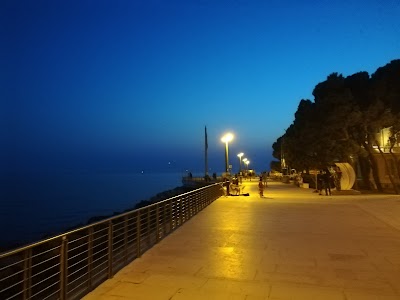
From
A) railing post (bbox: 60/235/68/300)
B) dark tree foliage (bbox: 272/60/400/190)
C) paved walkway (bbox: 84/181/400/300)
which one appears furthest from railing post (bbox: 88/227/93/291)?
dark tree foliage (bbox: 272/60/400/190)

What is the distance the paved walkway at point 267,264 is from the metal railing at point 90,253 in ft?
0.81

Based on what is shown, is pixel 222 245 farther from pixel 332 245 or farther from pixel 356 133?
pixel 356 133

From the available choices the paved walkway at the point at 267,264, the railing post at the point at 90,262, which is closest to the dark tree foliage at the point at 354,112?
the paved walkway at the point at 267,264

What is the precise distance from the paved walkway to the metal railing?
25cm

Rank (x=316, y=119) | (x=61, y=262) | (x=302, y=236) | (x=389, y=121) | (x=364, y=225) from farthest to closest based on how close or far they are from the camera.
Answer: (x=316, y=119)
(x=389, y=121)
(x=364, y=225)
(x=302, y=236)
(x=61, y=262)

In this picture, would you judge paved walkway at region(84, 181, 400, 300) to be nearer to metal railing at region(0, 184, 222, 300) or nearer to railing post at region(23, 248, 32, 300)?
metal railing at region(0, 184, 222, 300)

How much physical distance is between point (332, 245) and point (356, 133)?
22.4 meters

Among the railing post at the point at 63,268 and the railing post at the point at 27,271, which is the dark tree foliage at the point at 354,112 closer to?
the railing post at the point at 63,268

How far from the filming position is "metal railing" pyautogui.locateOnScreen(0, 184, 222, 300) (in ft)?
15.2

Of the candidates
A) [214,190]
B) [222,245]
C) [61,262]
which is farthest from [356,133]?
[61,262]

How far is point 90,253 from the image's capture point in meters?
6.09

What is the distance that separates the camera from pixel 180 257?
7.88m

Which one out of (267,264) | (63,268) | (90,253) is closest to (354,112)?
(267,264)

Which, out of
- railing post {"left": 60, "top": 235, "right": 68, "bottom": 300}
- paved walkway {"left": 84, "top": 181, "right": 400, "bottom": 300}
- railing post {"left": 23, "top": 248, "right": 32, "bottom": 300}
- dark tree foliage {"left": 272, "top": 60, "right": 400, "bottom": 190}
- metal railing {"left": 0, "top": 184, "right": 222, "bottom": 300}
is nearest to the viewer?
railing post {"left": 23, "top": 248, "right": 32, "bottom": 300}
